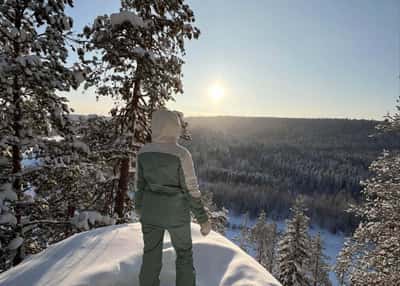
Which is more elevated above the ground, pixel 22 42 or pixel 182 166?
pixel 22 42

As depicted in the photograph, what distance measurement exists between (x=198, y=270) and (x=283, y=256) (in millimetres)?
16736

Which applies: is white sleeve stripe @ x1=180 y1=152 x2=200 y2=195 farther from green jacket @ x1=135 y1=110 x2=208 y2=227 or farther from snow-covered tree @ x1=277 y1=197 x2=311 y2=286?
snow-covered tree @ x1=277 y1=197 x2=311 y2=286

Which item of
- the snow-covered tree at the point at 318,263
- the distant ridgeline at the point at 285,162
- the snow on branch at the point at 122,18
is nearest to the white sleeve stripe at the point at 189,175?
the snow on branch at the point at 122,18

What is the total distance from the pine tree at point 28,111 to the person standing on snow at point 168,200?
3.08 meters

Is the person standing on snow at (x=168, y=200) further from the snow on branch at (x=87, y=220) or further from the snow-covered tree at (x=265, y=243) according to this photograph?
the snow-covered tree at (x=265, y=243)

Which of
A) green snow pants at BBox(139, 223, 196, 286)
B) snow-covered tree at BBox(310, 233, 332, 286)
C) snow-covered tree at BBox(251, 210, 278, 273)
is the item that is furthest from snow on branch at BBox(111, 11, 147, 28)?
snow-covered tree at BBox(251, 210, 278, 273)

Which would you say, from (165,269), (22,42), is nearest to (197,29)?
(22,42)

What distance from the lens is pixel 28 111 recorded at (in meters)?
5.61

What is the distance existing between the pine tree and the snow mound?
1929 mm

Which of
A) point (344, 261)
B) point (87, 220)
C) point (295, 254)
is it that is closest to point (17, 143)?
point (87, 220)

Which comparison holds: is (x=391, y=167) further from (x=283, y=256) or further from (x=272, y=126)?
(x=272, y=126)

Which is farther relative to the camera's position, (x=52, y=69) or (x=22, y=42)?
(x=52, y=69)

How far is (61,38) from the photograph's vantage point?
5406 millimetres

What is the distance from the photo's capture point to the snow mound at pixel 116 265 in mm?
3028
